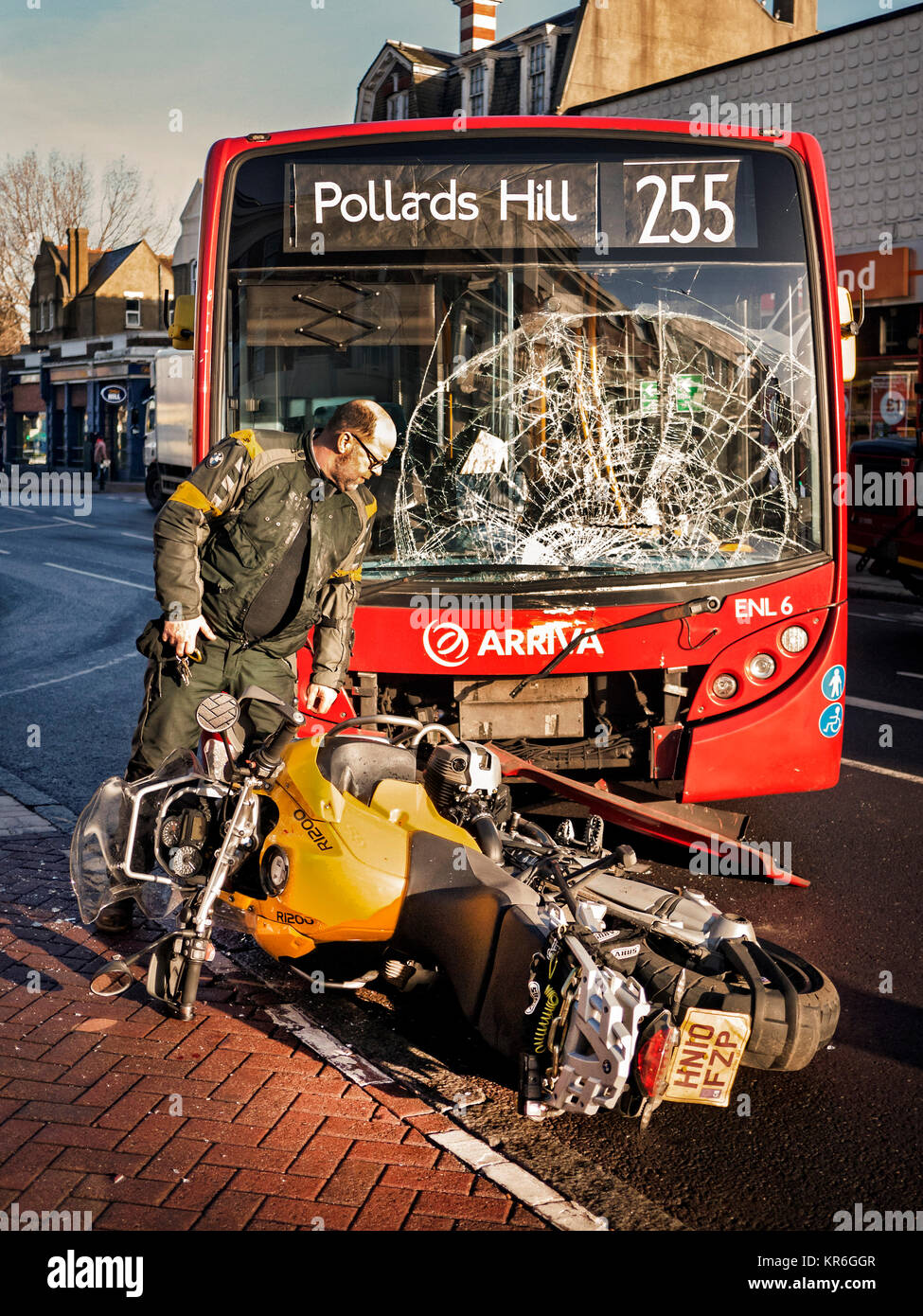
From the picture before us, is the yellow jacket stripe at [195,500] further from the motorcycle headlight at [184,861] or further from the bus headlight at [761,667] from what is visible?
the bus headlight at [761,667]

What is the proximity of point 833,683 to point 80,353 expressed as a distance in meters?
54.3

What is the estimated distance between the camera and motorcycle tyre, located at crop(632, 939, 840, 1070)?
353 cm

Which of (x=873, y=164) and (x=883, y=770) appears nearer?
(x=883, y=770)

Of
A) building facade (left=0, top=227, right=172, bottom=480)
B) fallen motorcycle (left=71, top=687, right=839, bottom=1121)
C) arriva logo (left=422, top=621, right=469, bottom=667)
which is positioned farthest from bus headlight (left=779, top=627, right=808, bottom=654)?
building facade (left=0, top=227, right=172, bottom=480)

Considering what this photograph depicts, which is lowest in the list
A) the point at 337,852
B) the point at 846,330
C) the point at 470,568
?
the point at 337,852

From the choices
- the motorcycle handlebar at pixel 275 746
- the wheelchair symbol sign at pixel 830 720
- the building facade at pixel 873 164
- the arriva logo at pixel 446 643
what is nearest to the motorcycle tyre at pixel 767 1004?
the motorcycle handlebar at pixel 275 746

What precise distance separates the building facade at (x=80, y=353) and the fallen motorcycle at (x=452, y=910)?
1915 inches

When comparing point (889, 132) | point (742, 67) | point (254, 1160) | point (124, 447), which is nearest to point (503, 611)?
point (254, 1160)

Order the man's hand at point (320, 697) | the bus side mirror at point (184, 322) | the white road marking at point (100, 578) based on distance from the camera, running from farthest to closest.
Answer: the white road marking at point (100, 578) < the bus side mirror at point (184, 322) < the man's hand at point (320, 697)

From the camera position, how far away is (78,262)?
60188 mm

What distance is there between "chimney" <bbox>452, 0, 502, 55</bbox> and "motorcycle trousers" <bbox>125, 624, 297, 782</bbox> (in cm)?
3116

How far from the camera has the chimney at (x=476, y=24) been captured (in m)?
32.4

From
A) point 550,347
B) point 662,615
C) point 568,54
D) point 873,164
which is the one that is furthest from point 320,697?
point 568,54

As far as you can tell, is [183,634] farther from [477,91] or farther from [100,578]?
[477,91]
